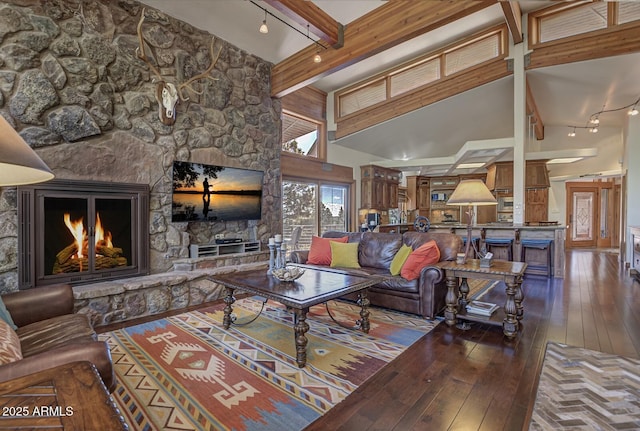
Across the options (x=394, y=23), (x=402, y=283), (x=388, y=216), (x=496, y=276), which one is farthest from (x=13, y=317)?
(x=388, y=216)

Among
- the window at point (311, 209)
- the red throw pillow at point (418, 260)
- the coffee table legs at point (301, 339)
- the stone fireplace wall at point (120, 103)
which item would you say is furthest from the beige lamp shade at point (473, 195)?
the window at point (311, 209)

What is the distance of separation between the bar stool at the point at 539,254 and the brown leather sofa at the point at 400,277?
2831mm

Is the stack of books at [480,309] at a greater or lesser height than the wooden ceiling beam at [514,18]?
lesser

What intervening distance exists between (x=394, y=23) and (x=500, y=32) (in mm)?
3559

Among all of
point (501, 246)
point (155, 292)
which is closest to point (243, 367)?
point (155, 292)

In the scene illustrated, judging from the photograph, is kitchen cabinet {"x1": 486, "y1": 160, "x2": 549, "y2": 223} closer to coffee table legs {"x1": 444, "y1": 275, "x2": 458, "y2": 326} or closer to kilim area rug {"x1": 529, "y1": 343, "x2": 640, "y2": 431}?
coffee table legs {"x1": 444, "y1": 275, "x2": 458, "y2": 326}

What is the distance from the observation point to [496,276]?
3.02m

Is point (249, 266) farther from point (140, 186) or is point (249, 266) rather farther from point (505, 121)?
point (505, 121)

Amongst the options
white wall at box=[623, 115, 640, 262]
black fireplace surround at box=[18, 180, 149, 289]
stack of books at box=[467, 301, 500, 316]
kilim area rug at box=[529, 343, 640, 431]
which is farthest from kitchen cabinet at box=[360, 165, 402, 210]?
kilim area rug at box=[529, 343, 640, 431]

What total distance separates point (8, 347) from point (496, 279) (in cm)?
352

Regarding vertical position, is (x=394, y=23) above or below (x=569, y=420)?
above

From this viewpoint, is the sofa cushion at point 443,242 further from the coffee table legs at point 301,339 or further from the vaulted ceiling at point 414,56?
the vaulted ceiling at point 414,56

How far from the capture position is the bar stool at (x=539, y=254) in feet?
18.8

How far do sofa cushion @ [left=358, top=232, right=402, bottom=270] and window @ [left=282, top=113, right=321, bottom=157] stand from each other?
3.00 meters
